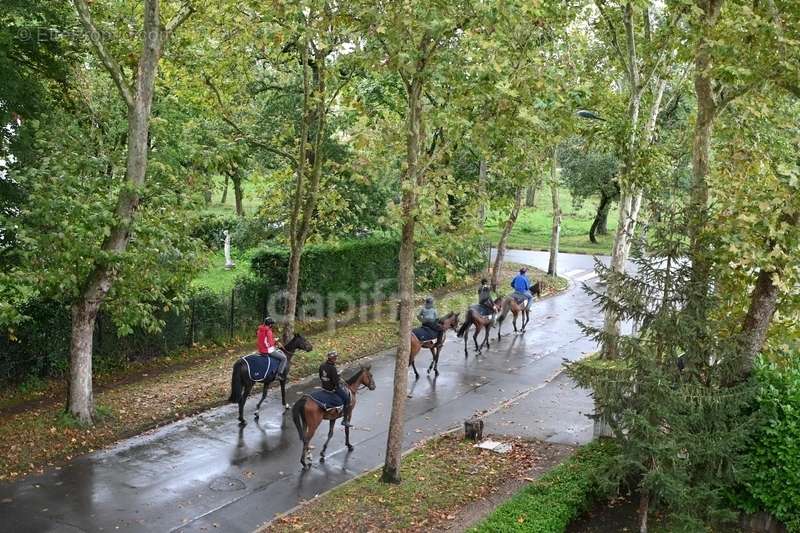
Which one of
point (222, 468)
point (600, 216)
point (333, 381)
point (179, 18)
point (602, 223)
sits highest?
point (179, 18)

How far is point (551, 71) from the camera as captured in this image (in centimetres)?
1207

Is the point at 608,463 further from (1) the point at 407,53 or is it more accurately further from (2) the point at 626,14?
(2) the point at 626,14

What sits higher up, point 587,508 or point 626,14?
point 626,14

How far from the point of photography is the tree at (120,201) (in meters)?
14.5

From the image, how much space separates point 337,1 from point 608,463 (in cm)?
911

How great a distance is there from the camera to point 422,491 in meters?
13.0

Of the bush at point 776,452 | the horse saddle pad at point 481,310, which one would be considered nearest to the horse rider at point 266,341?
the horse saddle pad at point 481,310

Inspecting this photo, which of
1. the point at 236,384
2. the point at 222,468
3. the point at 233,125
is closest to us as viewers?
the point at 222,468

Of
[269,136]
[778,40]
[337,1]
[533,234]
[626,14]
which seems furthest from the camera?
[533,234]

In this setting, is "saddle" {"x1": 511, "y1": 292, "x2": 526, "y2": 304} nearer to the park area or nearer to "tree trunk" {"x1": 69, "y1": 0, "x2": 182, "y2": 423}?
the park area

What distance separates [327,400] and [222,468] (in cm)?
222

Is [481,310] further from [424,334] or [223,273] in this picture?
[223,273]

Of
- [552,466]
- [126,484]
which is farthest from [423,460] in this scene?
[126,484]

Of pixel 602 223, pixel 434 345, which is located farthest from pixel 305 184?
pixel 602 223
